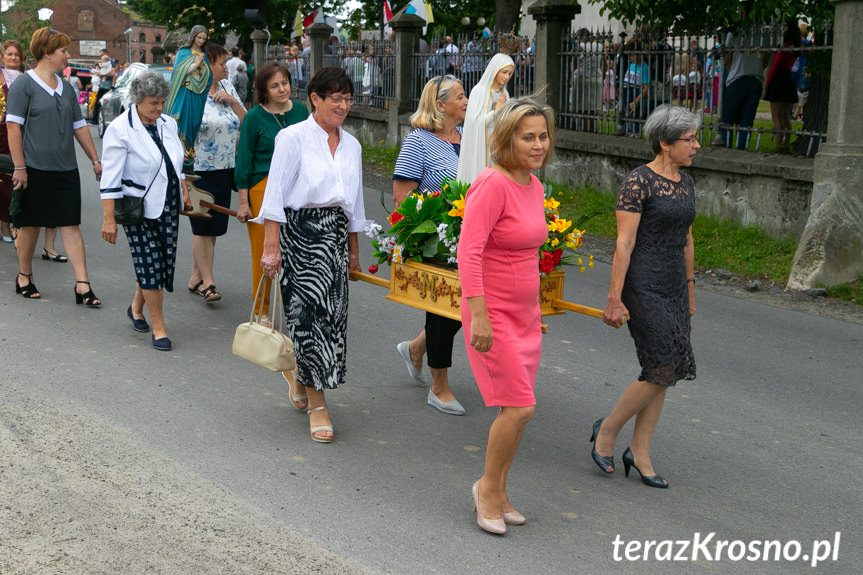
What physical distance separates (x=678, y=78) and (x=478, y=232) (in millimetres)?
9325

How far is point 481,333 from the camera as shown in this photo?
4.09 metres

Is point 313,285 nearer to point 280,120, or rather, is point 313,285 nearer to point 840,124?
point 280,120

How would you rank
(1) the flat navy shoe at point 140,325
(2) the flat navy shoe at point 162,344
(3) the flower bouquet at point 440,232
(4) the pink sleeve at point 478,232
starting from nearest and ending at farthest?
(4) the pink sleeve at point 478,232 → (3) the flower bouquet at point 440,232 → (2) the flat navy shoe at point 162,344 → (1) the flat navy shoe at point 140,325

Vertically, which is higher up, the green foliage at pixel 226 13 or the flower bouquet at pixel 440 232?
the green foliage at pixel 226 13

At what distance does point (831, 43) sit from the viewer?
10.7m

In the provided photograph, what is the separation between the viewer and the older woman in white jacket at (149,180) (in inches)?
269

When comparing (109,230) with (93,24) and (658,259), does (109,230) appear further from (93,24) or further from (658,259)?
(93,24)

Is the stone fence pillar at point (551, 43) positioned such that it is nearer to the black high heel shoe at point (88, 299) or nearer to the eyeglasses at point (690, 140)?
the black high heel shoe at point (88, 299)

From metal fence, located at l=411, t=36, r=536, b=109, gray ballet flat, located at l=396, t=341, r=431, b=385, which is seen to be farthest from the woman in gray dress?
metal fence, located at l=411, t=36, r=536, b=109

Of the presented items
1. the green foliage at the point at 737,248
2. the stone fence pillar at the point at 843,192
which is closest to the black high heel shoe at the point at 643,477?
the stone fence pillar at the point at 843,192

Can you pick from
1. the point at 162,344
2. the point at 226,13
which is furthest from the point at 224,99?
the point at 226,13

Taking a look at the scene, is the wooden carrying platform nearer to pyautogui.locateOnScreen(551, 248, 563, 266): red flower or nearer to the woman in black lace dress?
pyautogui.locateOnScreen(551, 248, 563, 266): red flower

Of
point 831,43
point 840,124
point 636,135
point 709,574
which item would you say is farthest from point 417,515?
point 636,135

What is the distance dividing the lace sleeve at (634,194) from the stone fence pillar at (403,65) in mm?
15016
